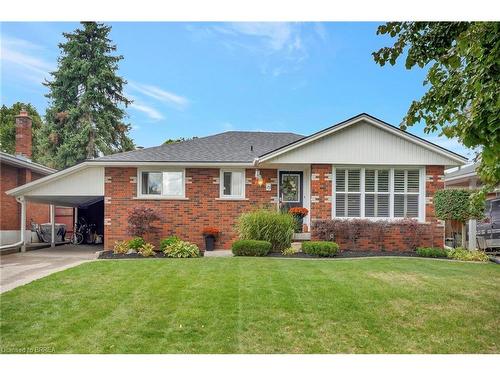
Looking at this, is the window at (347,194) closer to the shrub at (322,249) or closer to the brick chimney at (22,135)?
the shrub at (322,249)

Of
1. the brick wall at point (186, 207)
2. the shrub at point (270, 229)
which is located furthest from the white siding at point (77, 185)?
the shrub at point (270, 229)

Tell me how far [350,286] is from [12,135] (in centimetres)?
2823

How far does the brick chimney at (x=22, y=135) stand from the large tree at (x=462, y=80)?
17152 millimetres

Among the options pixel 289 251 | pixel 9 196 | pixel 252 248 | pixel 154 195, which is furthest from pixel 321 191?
pixel 9 196

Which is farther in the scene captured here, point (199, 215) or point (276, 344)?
point (199, 215)

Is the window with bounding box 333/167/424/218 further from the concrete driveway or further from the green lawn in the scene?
the concrete driveway

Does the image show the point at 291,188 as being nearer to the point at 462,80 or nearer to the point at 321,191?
the point at 321,191

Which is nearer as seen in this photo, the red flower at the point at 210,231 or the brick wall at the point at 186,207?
the red flower at the point at 210,231

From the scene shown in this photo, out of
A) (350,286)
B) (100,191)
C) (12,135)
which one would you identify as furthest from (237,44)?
(12,135)

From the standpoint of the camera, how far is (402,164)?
38.9 ft

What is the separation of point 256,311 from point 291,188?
8.31 metres

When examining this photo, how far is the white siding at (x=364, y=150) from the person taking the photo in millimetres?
11859
